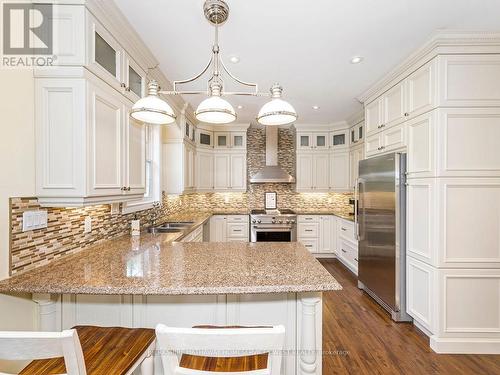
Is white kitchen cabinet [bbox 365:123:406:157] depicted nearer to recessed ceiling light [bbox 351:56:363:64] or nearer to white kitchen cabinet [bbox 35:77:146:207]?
recessed ceiling light [bbox 351:56:363:64]

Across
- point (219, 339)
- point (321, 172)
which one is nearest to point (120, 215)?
point (219, 339)

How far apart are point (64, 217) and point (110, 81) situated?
3.32 feet

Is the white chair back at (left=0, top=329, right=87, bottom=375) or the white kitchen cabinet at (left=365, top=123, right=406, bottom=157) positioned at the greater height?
the white kitchen cabinet at (left=365, top=123, right=406, bottom=157)

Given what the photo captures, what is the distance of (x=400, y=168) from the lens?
2.52m

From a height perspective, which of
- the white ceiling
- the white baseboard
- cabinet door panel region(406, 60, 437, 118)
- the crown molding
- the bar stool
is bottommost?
the white baseboard

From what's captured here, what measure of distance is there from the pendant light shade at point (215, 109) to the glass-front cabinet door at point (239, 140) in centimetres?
348

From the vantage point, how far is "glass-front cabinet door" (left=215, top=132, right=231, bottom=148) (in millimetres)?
5032

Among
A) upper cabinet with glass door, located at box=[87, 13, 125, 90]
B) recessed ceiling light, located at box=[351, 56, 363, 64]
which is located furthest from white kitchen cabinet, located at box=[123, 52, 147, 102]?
recessed ceiling light, located at box=[351, 56, 363, 64]

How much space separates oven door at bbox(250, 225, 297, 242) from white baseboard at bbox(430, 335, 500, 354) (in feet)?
8.78

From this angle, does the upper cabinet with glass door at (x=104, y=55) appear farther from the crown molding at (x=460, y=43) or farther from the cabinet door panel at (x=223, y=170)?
the cabinet door panel at (x=223, y=170)

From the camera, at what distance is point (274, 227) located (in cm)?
461

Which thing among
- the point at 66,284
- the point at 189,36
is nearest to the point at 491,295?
the point at 66,284

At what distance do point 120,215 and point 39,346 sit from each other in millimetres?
1785

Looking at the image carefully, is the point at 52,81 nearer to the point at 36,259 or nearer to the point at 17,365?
the point at 36,259
